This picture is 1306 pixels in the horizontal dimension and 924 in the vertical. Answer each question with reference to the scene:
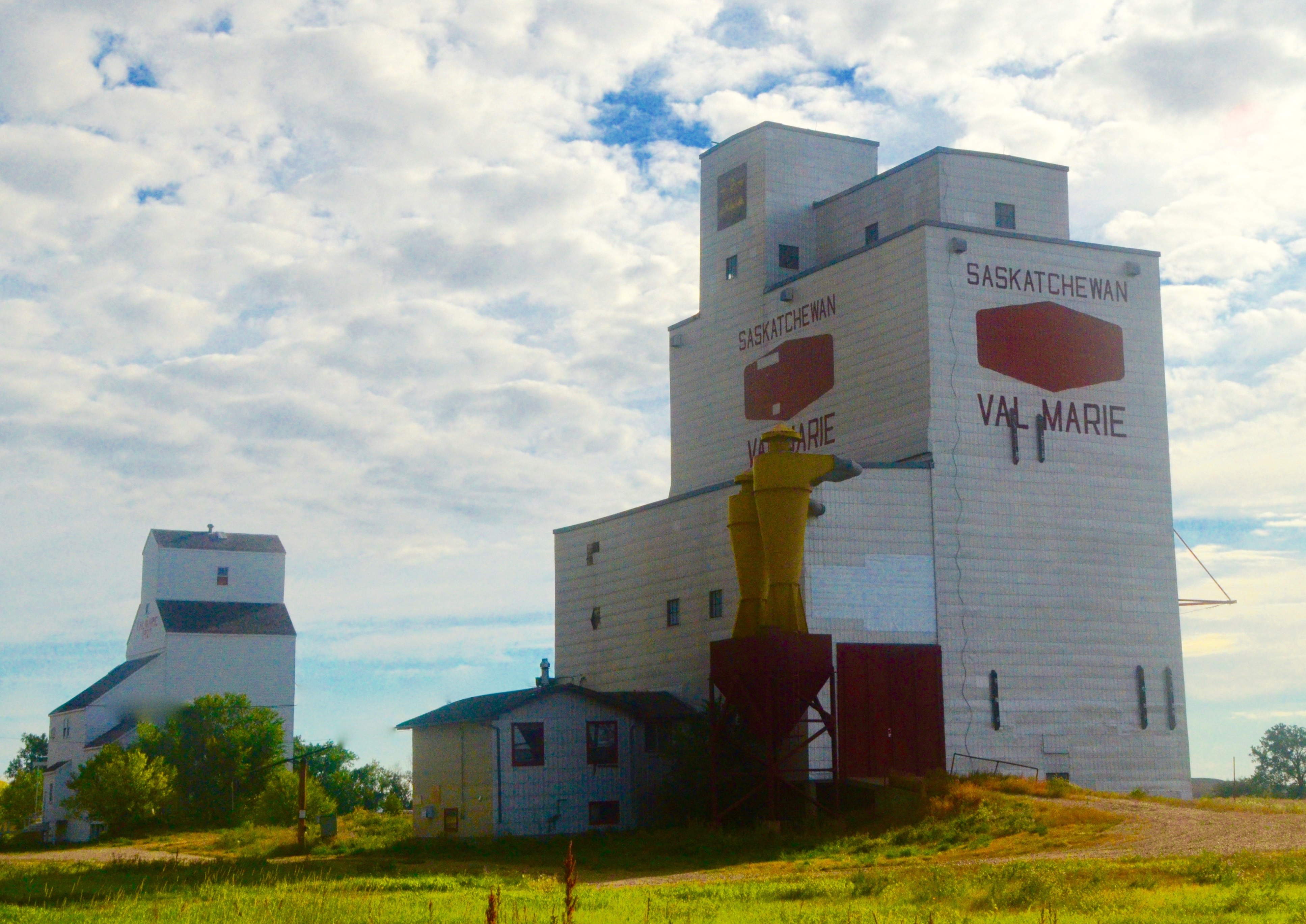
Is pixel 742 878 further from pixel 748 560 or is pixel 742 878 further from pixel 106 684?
pixel 106 684


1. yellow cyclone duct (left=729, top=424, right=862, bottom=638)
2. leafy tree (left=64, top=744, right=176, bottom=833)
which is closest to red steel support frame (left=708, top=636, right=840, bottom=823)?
yellow cyclone duct (left=729, top=424, right=862, bottom=638)

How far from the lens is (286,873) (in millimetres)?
33094

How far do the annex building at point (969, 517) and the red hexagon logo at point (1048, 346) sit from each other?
0.22 ft

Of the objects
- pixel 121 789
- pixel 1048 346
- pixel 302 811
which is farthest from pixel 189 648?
pixel 1048 346

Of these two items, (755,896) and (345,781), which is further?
(345,781)

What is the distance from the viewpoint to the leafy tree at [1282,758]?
335 feet

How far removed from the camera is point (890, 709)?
4622 centimetres

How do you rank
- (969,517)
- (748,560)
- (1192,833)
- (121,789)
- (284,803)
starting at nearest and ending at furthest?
Result: 1. (1192,833)
2. (748,560)
3. (969,517)
4. (121,789)
5. (284,803)

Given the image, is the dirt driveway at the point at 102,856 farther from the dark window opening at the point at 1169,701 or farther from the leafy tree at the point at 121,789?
the dark window opening at the point at 1169,701

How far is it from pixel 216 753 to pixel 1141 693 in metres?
42.4

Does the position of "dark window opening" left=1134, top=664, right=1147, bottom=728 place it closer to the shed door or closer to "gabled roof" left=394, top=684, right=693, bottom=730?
the shed door

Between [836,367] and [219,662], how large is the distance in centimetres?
4000

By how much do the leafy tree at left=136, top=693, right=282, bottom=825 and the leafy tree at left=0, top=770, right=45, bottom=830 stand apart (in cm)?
1574

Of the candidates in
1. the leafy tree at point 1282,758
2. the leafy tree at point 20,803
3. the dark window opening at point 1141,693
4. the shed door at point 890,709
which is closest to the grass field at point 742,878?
the shed door at point 890,709
